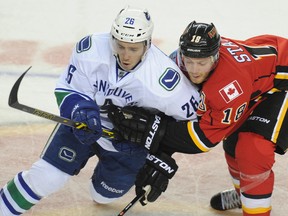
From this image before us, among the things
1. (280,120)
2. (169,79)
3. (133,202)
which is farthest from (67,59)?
(280,120)

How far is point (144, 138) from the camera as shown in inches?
137

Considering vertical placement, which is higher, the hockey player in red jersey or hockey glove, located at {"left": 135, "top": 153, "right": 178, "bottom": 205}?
the hockey player in red jersey

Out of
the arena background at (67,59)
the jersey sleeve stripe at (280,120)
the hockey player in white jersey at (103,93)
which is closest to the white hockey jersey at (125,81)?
the hockey player in white jersey at (103,93)

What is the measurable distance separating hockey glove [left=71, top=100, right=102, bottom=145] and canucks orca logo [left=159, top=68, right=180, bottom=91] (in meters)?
0.30

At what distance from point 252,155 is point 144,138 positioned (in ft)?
1.54

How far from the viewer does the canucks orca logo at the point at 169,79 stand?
3.39 m

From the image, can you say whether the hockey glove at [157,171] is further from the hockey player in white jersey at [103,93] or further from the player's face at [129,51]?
the player's face at [129,51]

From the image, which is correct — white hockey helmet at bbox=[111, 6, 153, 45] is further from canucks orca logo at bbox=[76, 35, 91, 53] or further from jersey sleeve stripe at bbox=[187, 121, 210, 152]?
jersey sleeve stripe at bbox=[187, 121, 210, 152]

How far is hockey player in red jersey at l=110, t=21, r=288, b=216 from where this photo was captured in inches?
132

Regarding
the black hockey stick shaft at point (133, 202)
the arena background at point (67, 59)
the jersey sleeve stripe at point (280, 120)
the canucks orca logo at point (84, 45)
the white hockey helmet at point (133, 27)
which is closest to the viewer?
the white hockey helmet at point (133, 27)

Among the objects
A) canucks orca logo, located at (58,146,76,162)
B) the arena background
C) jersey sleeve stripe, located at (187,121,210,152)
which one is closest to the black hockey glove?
jersey sleeve stripe, located at (187,121,210,152)

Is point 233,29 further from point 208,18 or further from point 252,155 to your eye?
point 252,155

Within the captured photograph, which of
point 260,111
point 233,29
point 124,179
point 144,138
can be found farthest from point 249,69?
point 233,29

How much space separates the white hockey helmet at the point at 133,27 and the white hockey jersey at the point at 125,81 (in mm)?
105
